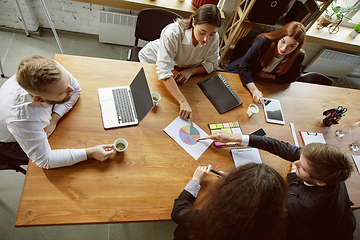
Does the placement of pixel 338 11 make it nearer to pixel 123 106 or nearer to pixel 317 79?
pixel 317 79

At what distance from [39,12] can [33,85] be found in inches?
86.4

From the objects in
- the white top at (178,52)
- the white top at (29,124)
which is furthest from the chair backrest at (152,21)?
the white top at (29,124)

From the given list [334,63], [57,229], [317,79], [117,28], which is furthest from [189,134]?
[334,63]

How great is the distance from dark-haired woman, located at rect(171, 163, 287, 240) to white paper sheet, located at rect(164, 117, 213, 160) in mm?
427

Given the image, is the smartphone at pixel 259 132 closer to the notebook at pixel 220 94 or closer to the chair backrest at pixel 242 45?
the notebook at pixel 220 94

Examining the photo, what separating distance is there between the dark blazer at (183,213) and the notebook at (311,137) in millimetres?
1113

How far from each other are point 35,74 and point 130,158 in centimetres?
67

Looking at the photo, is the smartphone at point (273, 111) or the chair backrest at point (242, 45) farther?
the chair backrest at point (242, 45)

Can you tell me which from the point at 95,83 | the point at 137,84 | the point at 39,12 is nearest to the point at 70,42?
the point at 39,12

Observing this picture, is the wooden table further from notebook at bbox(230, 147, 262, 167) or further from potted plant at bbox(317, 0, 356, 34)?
potted plant at bbox(317, 0, 356, 34)

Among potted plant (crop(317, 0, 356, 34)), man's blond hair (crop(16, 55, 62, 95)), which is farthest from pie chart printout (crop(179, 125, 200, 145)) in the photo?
potted plant (crop(317, 0, 356, 34))

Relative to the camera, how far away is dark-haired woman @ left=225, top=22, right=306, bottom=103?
1.75 m

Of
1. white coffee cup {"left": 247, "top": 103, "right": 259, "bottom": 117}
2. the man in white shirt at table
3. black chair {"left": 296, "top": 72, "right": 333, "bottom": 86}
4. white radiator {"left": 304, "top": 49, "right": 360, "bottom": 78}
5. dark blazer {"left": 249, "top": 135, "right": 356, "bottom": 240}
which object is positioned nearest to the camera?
the man in white shirt at table

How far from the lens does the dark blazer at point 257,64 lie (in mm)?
1862
